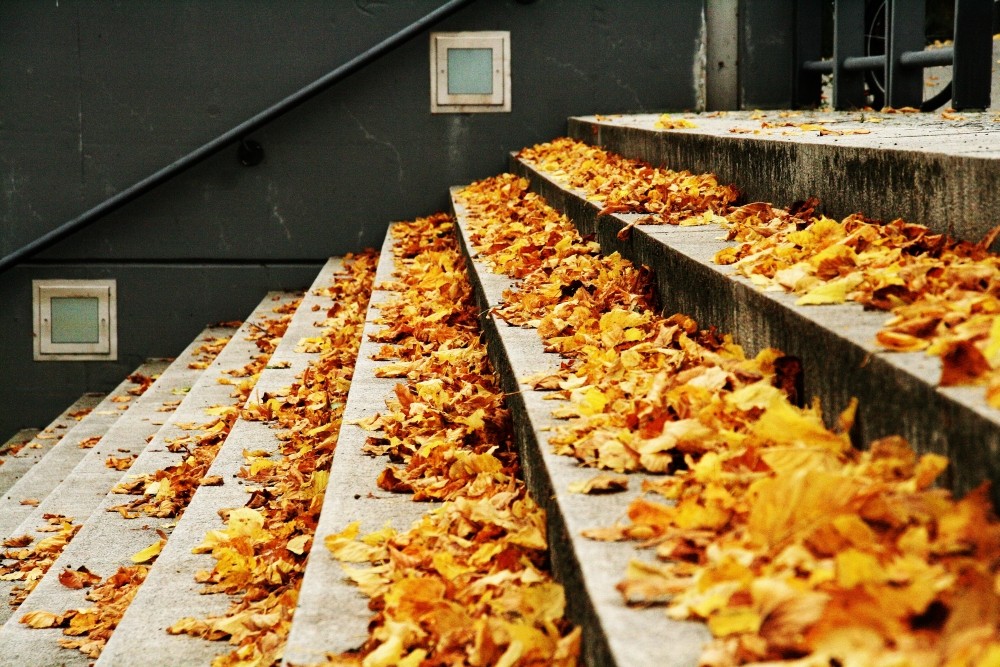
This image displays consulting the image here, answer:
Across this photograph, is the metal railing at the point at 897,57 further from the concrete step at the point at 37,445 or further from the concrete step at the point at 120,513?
the concrete step at the point at 37,445

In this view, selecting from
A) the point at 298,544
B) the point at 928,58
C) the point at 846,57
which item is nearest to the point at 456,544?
the point at 298,544

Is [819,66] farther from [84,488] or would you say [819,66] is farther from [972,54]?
[84,488]

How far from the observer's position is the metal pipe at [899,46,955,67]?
543 centimetres

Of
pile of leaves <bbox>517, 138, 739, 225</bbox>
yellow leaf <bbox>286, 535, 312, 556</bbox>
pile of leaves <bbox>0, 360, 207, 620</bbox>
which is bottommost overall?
pile of leaves <bbox>0, 360, 207, 620</bbox>

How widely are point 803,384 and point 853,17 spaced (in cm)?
507

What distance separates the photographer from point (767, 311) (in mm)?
2262

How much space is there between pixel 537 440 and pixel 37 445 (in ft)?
16.4

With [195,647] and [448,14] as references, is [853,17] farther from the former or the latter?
[195,647]

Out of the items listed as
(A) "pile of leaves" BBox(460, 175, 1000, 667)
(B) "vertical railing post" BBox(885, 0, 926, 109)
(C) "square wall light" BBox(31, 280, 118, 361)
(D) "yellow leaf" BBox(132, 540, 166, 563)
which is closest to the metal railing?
(B) "vertical railing post" BBox(885, 0, 926, 109)

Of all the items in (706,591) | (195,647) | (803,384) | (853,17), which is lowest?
(195,647)

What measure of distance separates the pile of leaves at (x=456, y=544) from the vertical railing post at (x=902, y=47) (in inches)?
125

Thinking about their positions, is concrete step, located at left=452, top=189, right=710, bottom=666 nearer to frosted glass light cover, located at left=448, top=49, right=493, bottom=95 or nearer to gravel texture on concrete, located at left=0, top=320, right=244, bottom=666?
gravel texture on concrete, located at left=0, top=320, right=244, bottom=666

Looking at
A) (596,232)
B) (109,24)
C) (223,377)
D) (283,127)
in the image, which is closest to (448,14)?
(283,127)

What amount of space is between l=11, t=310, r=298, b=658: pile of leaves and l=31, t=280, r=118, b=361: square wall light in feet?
7.22
